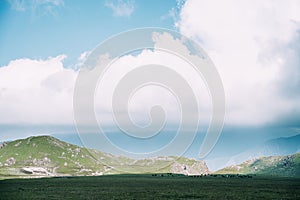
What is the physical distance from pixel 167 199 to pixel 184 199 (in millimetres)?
5537

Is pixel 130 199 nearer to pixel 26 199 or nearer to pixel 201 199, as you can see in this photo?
pixel 201 199

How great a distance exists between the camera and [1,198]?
105688mm

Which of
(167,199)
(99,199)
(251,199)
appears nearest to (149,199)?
(167,199)

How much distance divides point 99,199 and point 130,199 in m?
9.14

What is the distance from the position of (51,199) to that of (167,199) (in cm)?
3379

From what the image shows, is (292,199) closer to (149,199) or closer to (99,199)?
(149,199)

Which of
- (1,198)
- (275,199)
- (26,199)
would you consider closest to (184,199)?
(275,199)

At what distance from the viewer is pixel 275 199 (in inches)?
4341

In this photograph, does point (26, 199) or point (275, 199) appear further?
point (275, 199)

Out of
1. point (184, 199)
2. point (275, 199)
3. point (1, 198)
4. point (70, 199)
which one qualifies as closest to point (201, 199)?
point (184, 199)

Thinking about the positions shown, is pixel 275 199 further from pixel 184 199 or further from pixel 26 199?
pixel 26 199

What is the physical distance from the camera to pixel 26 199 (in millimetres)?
102938

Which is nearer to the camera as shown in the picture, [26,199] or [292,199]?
[26,199]

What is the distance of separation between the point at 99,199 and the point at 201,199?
30142mm
